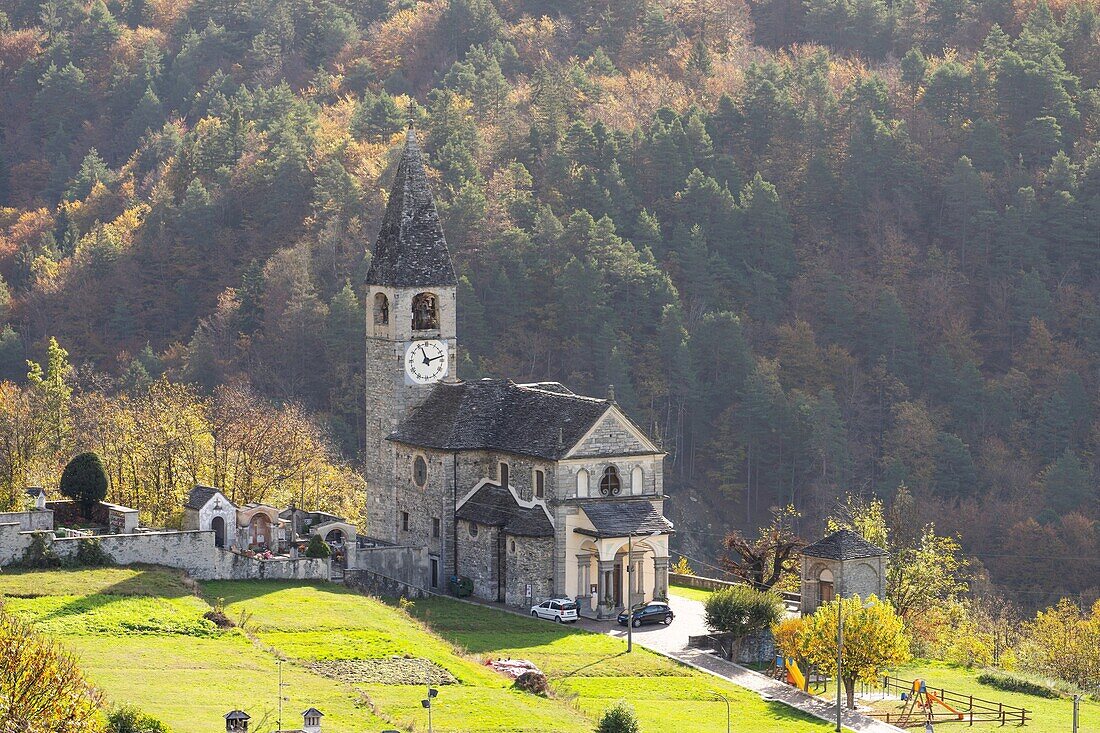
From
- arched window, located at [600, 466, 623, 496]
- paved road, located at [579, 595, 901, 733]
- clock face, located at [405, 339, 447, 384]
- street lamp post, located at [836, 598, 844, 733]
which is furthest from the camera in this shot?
clock face, located at [405, 339, 447, 384]

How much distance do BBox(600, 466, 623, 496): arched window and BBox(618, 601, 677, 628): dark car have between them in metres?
4.17

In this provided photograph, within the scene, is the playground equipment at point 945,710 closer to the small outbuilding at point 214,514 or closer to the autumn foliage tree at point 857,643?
the autumn foliage tree at point 857,643

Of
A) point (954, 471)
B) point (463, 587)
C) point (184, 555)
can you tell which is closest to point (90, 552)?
point (184, 555)

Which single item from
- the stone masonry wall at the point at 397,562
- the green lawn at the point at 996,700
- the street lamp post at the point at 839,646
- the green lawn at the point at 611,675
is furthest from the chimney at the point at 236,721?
the stone masonry wall at the point at 397,562

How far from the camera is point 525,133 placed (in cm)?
14888

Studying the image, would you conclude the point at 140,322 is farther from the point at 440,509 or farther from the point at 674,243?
the point at 440,509

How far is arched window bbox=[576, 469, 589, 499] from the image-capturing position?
7525 centimetres

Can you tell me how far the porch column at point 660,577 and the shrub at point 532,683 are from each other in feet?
43.5

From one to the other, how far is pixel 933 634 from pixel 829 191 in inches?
2680

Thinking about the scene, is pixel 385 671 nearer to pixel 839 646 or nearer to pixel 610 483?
pixel 839 646

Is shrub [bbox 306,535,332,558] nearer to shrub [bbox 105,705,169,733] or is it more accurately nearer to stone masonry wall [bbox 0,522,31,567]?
stone masonry wall [bbox 0,522,31,567]

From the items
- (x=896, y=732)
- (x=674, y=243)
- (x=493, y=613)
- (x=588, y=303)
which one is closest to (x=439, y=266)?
(x=493, y=613)

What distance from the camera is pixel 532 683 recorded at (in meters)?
62.5

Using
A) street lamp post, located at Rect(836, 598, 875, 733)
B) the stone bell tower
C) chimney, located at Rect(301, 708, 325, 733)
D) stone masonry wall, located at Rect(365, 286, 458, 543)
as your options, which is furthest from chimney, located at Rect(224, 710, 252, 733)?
the stone bell tower
